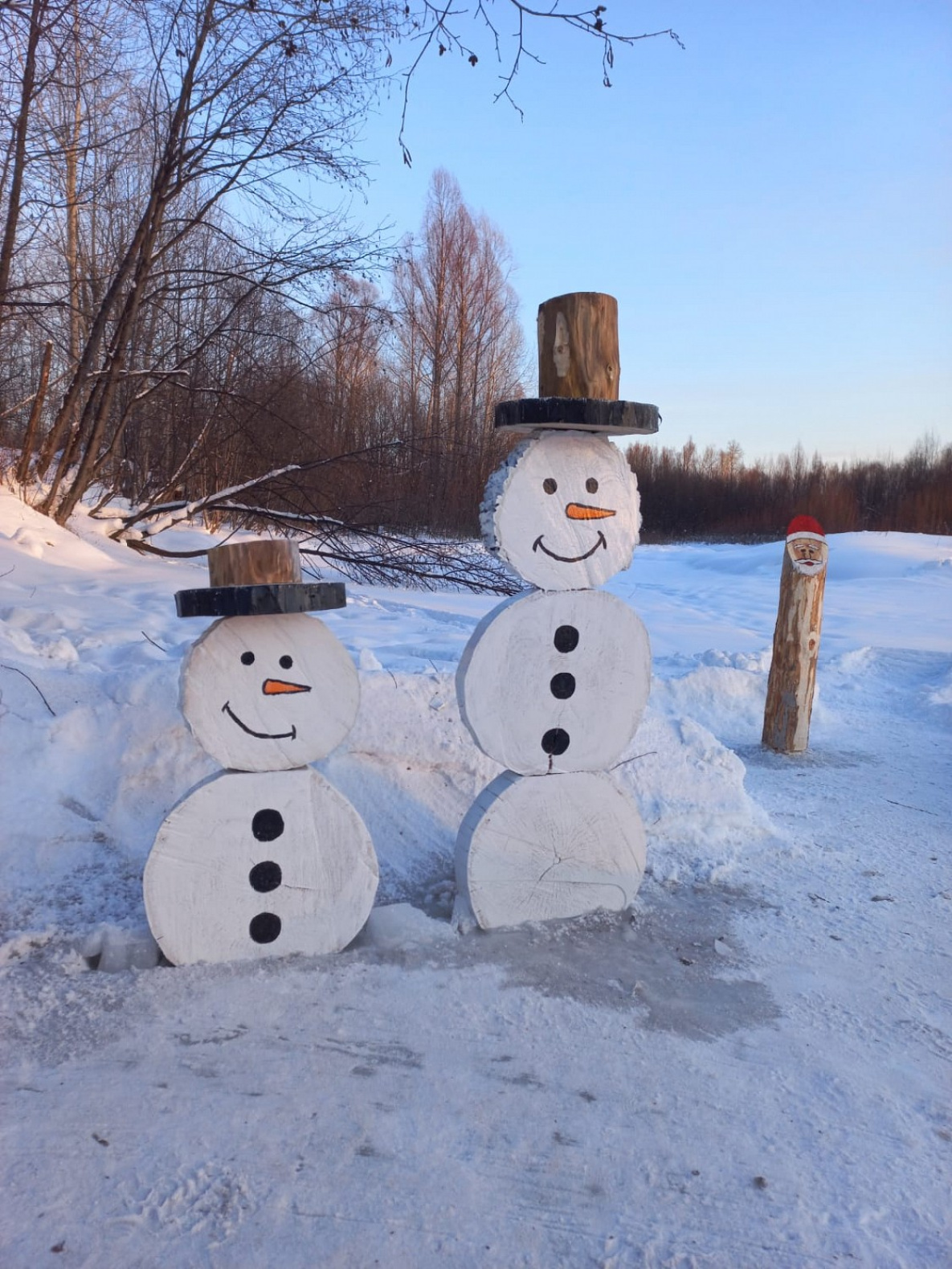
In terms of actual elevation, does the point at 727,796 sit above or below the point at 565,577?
below

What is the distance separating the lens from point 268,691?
2.89m

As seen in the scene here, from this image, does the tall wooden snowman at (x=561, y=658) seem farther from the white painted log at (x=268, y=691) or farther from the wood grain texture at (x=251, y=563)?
the wood grain texture at (x=251, y=563)

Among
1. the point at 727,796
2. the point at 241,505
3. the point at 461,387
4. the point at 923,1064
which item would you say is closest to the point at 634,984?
the point at 923,1064

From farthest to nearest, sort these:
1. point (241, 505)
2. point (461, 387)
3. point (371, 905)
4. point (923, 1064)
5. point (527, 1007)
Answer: point (461, 387) < point (241, 505) < point (371, 905) < point (527, 1007) < point (923, 1064)

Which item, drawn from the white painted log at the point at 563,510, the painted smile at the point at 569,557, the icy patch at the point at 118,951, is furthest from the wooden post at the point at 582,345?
the icy patch at the point at 118,951

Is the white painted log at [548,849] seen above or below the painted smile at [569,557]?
below

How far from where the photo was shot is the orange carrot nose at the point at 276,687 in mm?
2887

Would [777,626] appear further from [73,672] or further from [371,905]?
[73,672]

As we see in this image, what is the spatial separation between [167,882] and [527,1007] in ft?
3.88

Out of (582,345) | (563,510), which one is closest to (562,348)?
(582,345)

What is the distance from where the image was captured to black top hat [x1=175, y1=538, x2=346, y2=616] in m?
2.70

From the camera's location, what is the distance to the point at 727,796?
14.1 feet

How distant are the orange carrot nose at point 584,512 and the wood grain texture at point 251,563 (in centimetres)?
96

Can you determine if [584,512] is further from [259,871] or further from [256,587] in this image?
[259,871]
